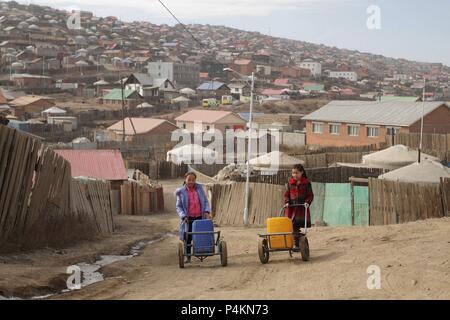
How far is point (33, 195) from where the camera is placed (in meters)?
13.7

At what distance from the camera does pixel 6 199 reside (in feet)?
41.1

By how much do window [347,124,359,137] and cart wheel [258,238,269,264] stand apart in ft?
129

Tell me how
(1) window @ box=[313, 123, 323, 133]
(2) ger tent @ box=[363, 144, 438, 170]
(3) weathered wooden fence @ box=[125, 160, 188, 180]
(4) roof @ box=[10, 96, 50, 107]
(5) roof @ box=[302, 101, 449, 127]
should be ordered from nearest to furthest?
1. (2) ger tent @ box=[363, 144, 438, 170]
2. (3) weathered wooden fence @ box=[125, 160, 188, 180]
3. (5) roof @ box=[302, 101, 449, 127]
4. (1) window @ box=[313, 123, 323, 133]
5. (4) roof @ box=[10, 96, 50, 107]

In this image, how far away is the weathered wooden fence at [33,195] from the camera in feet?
41.1

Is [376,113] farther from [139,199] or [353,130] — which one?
[139,199]

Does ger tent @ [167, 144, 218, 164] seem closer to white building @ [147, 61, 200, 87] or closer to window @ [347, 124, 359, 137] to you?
window @ [347, 124, 359, 137]

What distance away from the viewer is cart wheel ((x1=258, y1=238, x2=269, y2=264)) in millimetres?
10844

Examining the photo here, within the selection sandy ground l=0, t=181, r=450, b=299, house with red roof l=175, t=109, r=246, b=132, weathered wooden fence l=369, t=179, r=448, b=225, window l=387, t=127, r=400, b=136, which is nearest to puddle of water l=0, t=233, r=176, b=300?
sandy ground l=0, t=181, r=450, b=299

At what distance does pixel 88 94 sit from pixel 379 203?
90483 millimetres

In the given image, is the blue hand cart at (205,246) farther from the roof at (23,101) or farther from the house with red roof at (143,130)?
the roof at (23,101)

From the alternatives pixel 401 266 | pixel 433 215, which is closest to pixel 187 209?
pixel 401 266

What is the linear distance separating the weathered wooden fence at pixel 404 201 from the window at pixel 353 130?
32.1 m

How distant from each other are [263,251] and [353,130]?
39.9m

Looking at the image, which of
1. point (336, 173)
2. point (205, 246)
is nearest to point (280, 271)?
point (205, 246)
